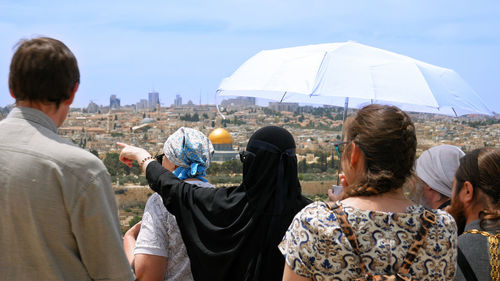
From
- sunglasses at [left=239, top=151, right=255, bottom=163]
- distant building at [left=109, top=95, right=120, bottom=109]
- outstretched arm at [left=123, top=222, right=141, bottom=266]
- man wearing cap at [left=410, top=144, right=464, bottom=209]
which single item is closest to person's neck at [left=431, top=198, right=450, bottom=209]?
man wearing cap at [left=410, top=144, right=464, bottom=209]

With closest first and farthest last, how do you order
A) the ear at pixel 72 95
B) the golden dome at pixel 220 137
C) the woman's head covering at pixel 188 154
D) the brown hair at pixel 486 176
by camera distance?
the ear at pixel 72 95 → the brown hair at pixel 486 176 → the woman's head covering at pixel 188 154 → the golden dome at pixel 220 137

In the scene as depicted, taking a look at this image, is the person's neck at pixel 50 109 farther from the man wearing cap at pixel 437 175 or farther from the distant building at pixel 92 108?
the distant building at pixel 92 108

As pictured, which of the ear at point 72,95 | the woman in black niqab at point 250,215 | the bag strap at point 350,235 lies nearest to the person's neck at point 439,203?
the woman in black niqab at point 250,215

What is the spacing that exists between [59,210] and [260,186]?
0.76 metres

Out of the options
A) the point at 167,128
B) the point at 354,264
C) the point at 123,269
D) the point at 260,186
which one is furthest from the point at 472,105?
the point at 167,128

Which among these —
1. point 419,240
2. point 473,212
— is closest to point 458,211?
point 473,212

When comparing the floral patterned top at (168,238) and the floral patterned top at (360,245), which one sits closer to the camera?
the floral patterned top at (360,245)

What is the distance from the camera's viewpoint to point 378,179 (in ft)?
4.70

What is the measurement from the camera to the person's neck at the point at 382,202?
1.42 meters

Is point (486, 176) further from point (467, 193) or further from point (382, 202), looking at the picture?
point (382, 202)

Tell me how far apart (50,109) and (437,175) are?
1718mm

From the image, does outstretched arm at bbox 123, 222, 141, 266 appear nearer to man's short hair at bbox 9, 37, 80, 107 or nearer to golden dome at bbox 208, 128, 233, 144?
man's short hair at bbox 9, 37, 80, 107

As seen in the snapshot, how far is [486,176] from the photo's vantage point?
71.5 inches

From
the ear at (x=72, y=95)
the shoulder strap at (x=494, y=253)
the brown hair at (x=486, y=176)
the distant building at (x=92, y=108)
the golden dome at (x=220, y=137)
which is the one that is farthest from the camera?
the distant building at (x=92, y=108)
